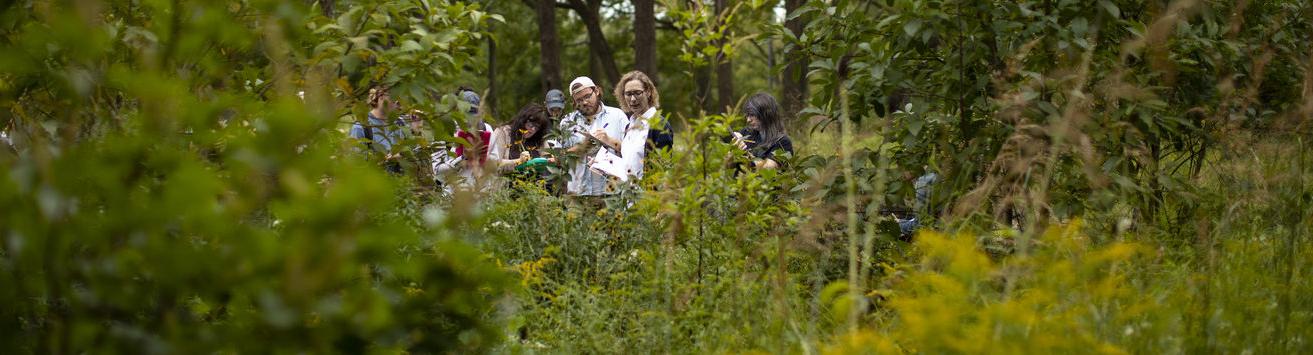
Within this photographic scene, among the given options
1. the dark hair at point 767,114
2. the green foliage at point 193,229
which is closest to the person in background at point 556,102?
the dark hair at point 767,114

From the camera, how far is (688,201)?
402 centimetres

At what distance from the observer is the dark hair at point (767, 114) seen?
7547mm

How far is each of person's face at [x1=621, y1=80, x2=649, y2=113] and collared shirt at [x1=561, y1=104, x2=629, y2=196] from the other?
0.91 ft

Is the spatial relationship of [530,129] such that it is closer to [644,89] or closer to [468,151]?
[644,89]

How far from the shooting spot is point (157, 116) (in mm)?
2006

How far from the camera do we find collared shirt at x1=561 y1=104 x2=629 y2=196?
683 cm

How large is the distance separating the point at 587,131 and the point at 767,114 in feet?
4.08

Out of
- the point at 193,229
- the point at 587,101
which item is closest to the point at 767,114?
the point at 587,101

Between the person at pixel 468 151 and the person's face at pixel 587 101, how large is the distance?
25.7 inches

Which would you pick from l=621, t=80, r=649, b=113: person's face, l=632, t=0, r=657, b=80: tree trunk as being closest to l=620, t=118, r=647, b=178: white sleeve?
l=621, t=80, r=649, b=113: person's face

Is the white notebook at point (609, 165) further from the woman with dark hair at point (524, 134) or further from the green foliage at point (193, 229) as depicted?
the green foliage at point (193, 229)

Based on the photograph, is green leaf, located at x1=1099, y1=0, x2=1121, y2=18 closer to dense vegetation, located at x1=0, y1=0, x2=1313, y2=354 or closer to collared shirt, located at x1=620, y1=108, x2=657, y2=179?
dense vegetation, located at x1=0, y1=0, x2=1313, y2=354

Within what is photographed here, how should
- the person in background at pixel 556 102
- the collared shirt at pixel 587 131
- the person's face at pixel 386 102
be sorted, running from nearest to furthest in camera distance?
the person's face at pixel 386 102 < the collared shirt at pixel 587 131 < the person in background at pixel 556 102

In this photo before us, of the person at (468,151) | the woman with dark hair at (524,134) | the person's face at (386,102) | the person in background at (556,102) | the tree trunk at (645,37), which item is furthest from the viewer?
the tree trunk at (645,37)
